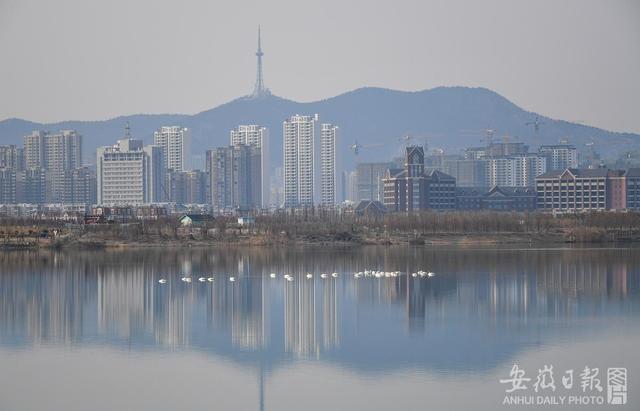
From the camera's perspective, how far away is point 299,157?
9738 cm

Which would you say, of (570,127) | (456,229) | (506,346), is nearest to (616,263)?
(506,346)

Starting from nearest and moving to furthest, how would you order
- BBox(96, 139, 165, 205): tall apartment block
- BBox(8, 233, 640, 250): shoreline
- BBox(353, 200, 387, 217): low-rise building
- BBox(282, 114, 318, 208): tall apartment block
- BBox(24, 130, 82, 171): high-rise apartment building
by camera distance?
BBox(8, 233, 640, 250): shoreline
BBox(353, 200, 387, 217): low-rise building
BBox(96, 139, 165, 205): tall apartment block
BBox(282, 114, 318, 208): tall apartment block
BBox(24, 130, 82, 171): high-rise apartment building

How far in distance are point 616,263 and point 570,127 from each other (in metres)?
118

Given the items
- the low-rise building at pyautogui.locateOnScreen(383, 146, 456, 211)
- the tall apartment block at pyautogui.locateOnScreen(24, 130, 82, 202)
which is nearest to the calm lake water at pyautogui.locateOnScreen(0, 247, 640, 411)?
the low-rise building at pyautogui.locateOnScreen(383, 146, 456, 211)

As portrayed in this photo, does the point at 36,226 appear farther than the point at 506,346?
Yes

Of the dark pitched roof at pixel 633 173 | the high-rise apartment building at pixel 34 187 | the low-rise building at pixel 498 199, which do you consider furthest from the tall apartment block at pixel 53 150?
the dark pitched roof at pixel 633 173

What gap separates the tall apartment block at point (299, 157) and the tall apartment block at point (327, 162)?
0.84 meters

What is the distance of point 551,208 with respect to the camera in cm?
6334

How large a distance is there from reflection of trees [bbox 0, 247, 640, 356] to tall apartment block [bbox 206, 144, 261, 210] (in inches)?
2342

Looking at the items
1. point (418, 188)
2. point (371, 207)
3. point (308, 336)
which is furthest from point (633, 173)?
point (308, 336)

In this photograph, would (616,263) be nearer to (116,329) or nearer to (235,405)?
(116,329)

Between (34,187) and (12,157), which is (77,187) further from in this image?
(12,157)

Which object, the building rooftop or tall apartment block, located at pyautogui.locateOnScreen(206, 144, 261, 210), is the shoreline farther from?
tall apartment block, located at pyautogui.locateOnScreen(206, 144, 261, 210)

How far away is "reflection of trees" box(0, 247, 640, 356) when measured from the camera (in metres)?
16.3
